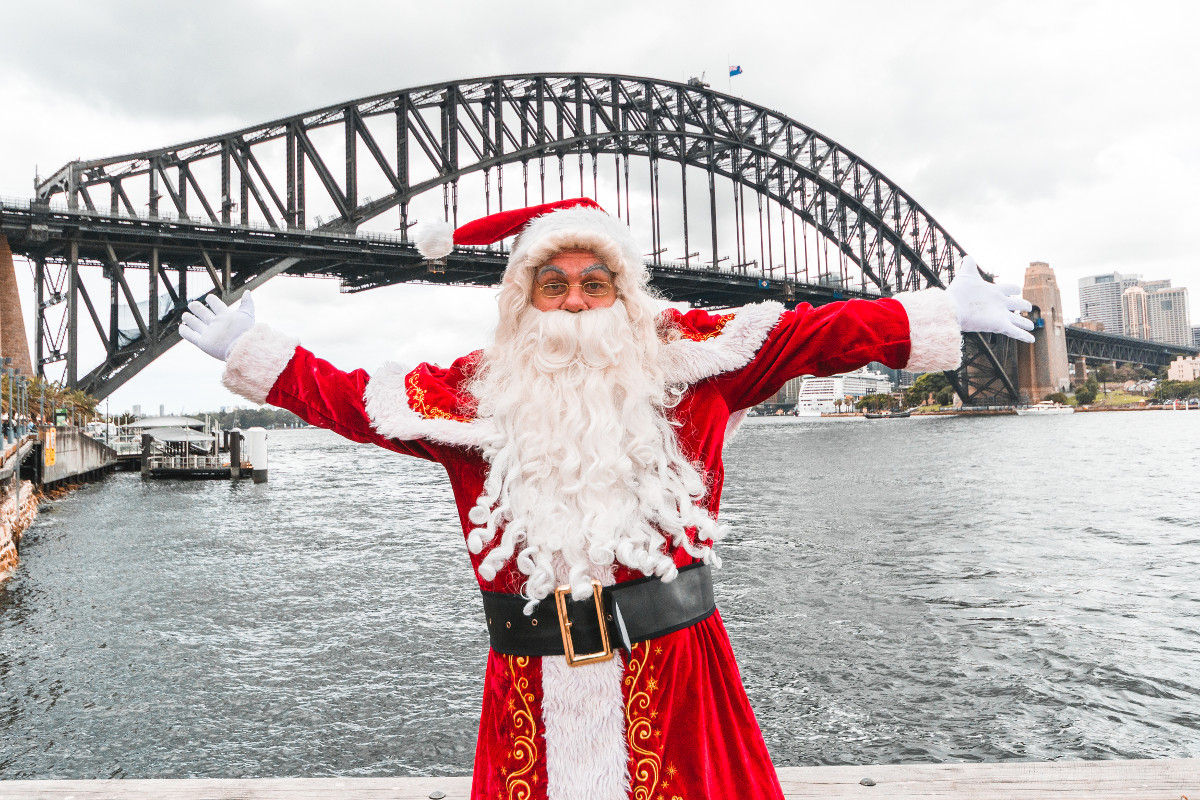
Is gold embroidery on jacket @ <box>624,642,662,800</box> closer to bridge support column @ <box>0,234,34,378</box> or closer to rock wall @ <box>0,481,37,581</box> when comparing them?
rock wall @ <box>0,481,37,581</box>

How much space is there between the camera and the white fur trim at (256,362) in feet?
6.56

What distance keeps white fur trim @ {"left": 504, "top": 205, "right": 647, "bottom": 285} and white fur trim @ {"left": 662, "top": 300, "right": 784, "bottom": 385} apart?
0.21m

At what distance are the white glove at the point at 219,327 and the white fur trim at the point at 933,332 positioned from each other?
1531mm

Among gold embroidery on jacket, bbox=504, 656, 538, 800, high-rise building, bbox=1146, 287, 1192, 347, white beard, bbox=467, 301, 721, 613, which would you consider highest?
high-rise building, bbox=1146, 287, 1192, 347

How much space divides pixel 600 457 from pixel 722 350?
367mm

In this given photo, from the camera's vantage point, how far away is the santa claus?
5.72 feet

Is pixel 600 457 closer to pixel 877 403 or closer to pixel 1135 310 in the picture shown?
pixel 877 403

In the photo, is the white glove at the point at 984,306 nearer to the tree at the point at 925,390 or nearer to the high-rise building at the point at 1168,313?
the tree at the point at 925,390

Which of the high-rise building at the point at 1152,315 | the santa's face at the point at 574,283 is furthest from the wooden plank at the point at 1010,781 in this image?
the high-rise building at the point at 1152,315

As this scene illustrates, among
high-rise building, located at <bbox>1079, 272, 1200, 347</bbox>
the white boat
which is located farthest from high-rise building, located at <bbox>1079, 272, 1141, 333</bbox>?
the white boat

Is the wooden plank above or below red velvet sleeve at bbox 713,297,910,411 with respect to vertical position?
below

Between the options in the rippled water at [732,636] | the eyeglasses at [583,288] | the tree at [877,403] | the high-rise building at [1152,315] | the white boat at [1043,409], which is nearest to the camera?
the eyeglasses at [583,288]

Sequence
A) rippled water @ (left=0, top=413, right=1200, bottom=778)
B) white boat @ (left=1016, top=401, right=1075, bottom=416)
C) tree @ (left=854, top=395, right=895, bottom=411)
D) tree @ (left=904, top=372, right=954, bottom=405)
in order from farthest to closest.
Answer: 1. tree @ (left=854, top=395, right=895, bottom=411)
2. tree @ (left=904, top=372, right=954, bottom=405)
3. white boat @ (left=1016, top=401, right=1075, bottom=416)
4. rippled water @ (left=0, top=413, right=1200, bottom=778)

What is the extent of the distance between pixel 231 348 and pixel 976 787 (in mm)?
2325
